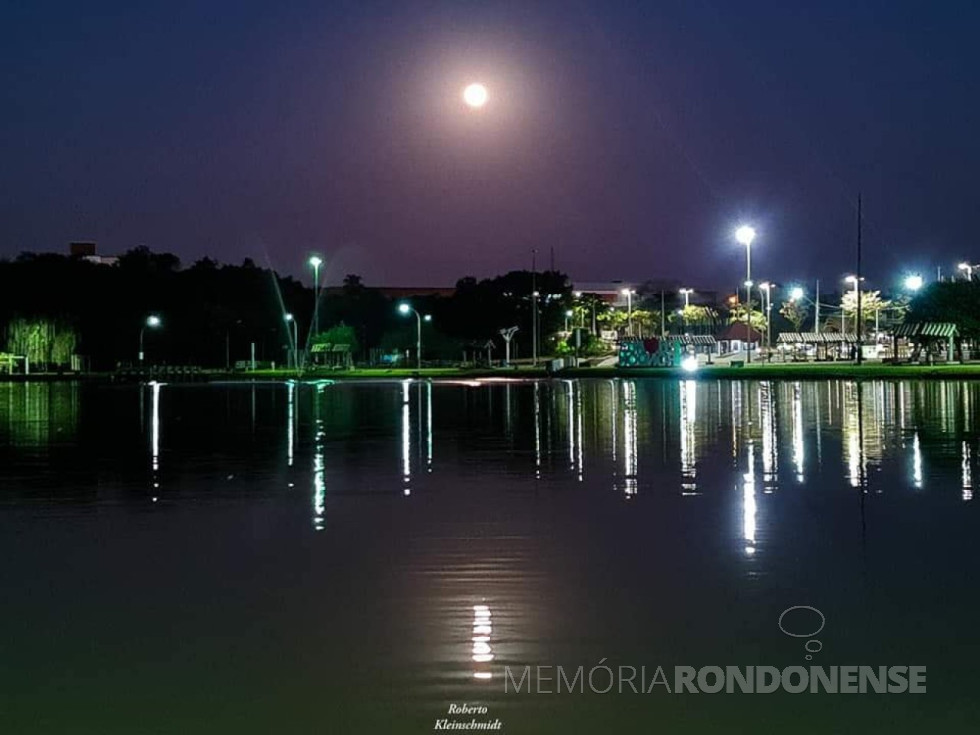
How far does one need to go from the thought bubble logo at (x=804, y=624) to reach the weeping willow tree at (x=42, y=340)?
297ft

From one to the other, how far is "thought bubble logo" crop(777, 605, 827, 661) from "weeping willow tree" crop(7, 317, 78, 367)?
90405 mm

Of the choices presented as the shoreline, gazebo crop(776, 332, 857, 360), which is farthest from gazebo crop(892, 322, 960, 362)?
gazebo crop(776, 332, 857, 360)

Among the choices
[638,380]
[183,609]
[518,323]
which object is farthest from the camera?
[518,323]

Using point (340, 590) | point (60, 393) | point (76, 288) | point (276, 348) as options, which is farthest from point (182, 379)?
point (340, 590)

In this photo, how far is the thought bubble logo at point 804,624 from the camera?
7.73m

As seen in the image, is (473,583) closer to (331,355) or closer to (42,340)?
(42,340)

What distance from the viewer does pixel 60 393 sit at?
54.4 meters

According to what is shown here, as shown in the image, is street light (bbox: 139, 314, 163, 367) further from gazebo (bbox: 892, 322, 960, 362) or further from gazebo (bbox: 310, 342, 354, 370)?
gazebo (bbox: 892, 322, 960, 362)

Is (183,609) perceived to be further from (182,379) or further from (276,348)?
(276,348)

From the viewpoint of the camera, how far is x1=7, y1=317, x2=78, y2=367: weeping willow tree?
92.5 metres

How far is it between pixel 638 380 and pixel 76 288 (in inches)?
2110

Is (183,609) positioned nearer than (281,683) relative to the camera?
No

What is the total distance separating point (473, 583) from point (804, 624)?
263 cm

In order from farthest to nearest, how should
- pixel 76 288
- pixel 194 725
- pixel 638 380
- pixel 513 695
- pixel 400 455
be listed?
1. pixel 76 288
2. pixel 638 380
3. pixel 400 455
4. pixel 513 695
5. pixel 194 725
